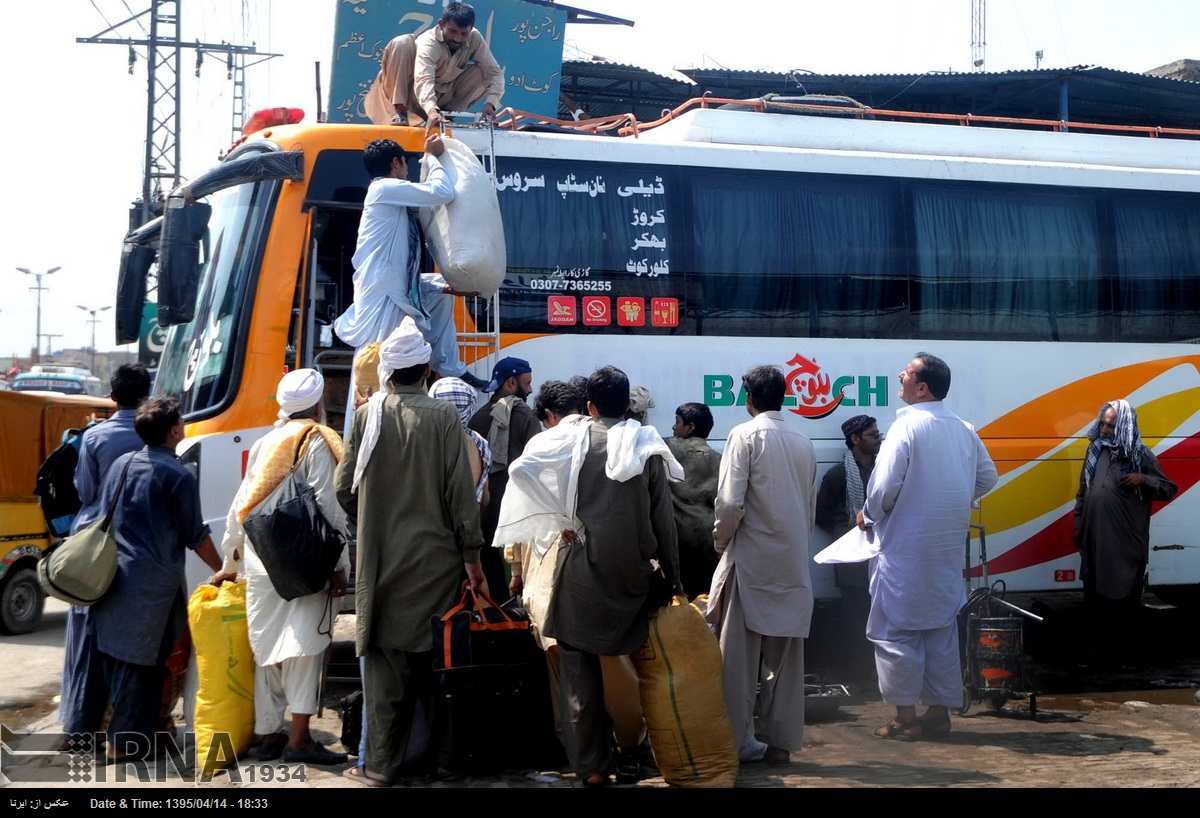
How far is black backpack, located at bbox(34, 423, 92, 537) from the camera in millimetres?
6754

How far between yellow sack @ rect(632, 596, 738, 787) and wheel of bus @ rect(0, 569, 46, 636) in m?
7.08

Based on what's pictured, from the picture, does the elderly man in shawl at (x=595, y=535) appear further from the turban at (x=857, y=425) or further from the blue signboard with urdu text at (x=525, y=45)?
the blue signboard with urdu text at (x=525, y=45)

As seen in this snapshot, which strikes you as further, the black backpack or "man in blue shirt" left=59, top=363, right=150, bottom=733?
the black backpack

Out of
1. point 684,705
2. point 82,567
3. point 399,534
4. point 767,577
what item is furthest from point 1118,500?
point 82,567

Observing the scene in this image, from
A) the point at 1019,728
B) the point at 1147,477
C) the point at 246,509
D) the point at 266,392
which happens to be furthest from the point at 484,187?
the point at 1147,477

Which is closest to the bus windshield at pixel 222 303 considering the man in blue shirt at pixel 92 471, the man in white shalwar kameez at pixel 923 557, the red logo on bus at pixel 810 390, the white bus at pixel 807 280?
the white bus at pixel 807 280

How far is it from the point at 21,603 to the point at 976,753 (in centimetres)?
818

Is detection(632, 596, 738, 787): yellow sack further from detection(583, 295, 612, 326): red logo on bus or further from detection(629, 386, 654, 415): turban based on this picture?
detection(583, 295, 612, 326): red logo on bus

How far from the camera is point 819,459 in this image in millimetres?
7098

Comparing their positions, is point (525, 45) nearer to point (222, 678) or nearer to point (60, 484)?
point (60, 484)

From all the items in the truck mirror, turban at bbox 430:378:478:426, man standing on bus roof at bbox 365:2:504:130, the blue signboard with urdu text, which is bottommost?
turban at bbox 430:378:478:426

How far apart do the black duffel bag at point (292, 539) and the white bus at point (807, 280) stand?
1.36m

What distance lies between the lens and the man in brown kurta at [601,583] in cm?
467

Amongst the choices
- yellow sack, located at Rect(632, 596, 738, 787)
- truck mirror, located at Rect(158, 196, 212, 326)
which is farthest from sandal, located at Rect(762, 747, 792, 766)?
truck mirror, located at Rect(158, 196, 212, 326)
